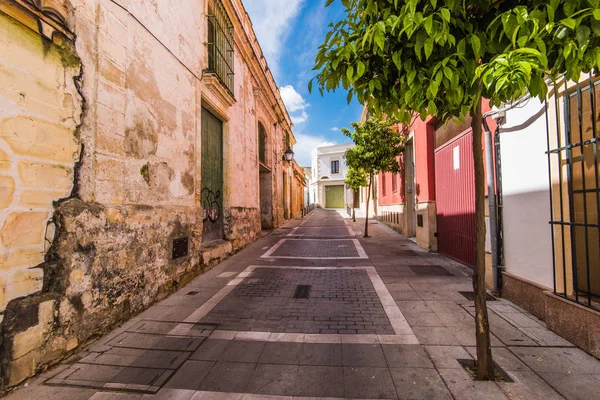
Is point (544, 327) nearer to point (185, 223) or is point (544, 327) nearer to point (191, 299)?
point (191, 299)

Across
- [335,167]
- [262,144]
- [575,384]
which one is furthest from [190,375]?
[335,167]

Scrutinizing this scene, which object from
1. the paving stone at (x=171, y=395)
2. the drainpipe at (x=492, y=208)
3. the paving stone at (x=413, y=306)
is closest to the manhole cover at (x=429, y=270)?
the drainpipe at (x=492, y=208)

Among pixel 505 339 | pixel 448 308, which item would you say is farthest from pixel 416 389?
pixel 448 308

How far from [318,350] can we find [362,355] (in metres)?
0.43

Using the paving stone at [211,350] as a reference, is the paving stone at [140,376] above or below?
below

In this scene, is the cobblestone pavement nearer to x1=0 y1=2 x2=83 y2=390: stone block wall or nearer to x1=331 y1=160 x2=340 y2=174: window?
x1=0 y1=2 x2=83 y2=390: stone block wall

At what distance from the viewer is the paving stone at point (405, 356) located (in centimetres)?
248

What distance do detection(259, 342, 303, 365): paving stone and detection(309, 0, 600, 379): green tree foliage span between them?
5.16 feet

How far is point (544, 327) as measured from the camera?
314 cm

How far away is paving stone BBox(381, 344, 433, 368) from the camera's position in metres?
2.48

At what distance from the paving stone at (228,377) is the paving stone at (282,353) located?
0.59 feet

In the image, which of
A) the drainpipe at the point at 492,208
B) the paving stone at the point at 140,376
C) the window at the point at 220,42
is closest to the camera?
the paving stone at the point at 140,376

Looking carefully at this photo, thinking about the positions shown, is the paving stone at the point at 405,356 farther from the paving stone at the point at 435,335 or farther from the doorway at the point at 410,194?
the doorway at the point at 410,194

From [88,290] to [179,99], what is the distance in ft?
11.5
